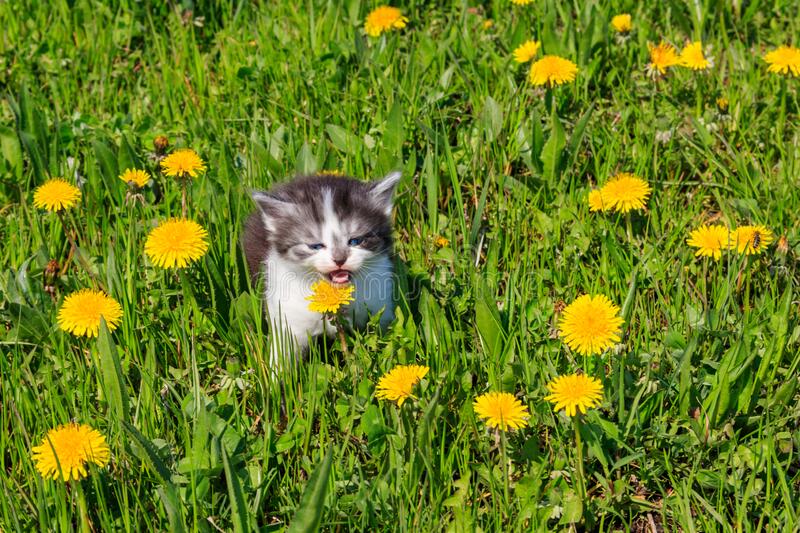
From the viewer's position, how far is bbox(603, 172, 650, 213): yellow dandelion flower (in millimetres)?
4000

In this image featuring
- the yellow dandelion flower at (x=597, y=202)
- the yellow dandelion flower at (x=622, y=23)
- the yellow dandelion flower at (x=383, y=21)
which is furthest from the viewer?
the yellow dandelion flower at (x=383, y=21)

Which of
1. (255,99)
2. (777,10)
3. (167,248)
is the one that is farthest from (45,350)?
(777,10)

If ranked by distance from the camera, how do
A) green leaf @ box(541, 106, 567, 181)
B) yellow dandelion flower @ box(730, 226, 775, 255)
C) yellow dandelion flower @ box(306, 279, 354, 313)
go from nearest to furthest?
yellow dandelion flower @ box(306, 279, 354, 313)
yellow dandelion flower @ box(730, 226, 775, 255)
green leaf @ box(541, 106, 567, 181)

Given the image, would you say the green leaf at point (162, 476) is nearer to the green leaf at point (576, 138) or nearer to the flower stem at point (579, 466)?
the flower stem at point (579, 466)

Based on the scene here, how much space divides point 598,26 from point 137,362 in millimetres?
3017

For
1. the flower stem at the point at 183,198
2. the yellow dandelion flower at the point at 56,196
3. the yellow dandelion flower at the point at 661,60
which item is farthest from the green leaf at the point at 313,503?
the yellow dandelion flower at the point at 661,60

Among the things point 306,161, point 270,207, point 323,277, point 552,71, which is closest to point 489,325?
point 323,277

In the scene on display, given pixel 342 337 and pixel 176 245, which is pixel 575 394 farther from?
pixel 176 245

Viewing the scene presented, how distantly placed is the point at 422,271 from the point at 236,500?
5.11ft

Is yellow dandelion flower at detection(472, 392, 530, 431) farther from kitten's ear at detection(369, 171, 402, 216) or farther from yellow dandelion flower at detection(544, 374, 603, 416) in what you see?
kitten's ear at detection(369, 171, 402, 216)

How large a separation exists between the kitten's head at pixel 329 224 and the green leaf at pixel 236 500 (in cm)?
117

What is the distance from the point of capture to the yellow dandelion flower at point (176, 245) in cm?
352

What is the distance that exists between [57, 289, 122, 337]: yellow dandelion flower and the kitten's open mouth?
841mm

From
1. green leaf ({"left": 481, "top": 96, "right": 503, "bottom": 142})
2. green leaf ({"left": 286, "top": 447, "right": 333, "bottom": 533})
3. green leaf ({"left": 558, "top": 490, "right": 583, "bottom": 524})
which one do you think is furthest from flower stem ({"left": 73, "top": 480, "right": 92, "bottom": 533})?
green leaf ({"left": 481, "top": 96, "right": 503, "bottom": 142})
